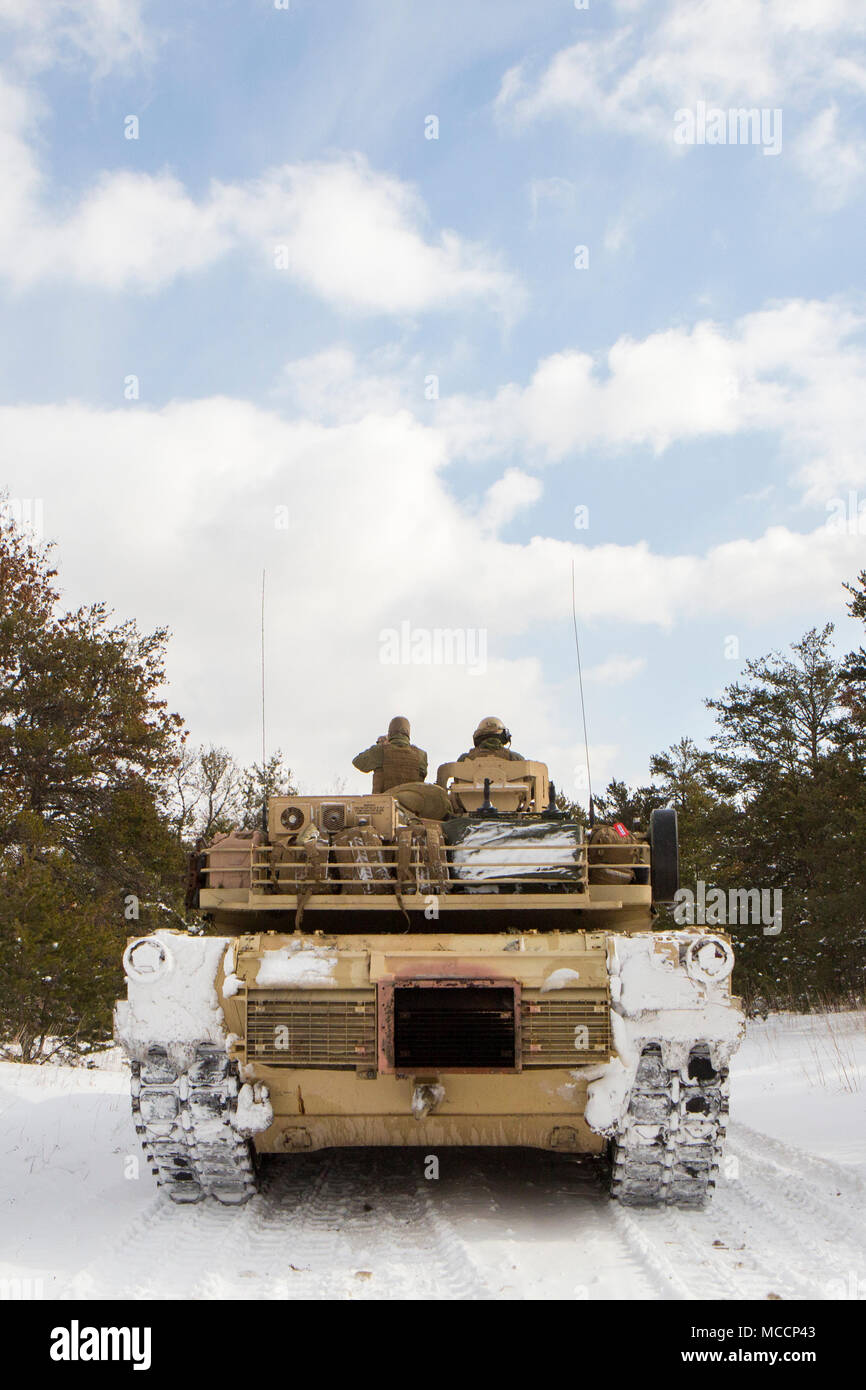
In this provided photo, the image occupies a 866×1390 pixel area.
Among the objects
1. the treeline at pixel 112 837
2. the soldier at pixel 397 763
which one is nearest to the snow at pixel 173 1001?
the soldier at pixel 397 763

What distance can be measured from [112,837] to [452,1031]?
43.4 feet

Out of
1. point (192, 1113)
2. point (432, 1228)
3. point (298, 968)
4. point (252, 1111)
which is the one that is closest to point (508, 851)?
point (298, 968)

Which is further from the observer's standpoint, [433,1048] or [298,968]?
[298,968]

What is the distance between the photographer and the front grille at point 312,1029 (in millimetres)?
6273

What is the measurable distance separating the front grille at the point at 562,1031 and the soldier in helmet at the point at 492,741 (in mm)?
3403

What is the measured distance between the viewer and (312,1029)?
632cm

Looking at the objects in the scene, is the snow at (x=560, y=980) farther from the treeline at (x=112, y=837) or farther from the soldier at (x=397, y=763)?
the treeline at (x=112, y=837)

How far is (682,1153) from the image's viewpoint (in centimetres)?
628

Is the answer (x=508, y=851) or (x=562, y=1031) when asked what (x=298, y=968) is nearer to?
(x=562, y=1031)

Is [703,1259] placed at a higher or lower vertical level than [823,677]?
lower

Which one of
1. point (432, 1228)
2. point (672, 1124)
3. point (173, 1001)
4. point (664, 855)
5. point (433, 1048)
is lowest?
point (432, 1228)
